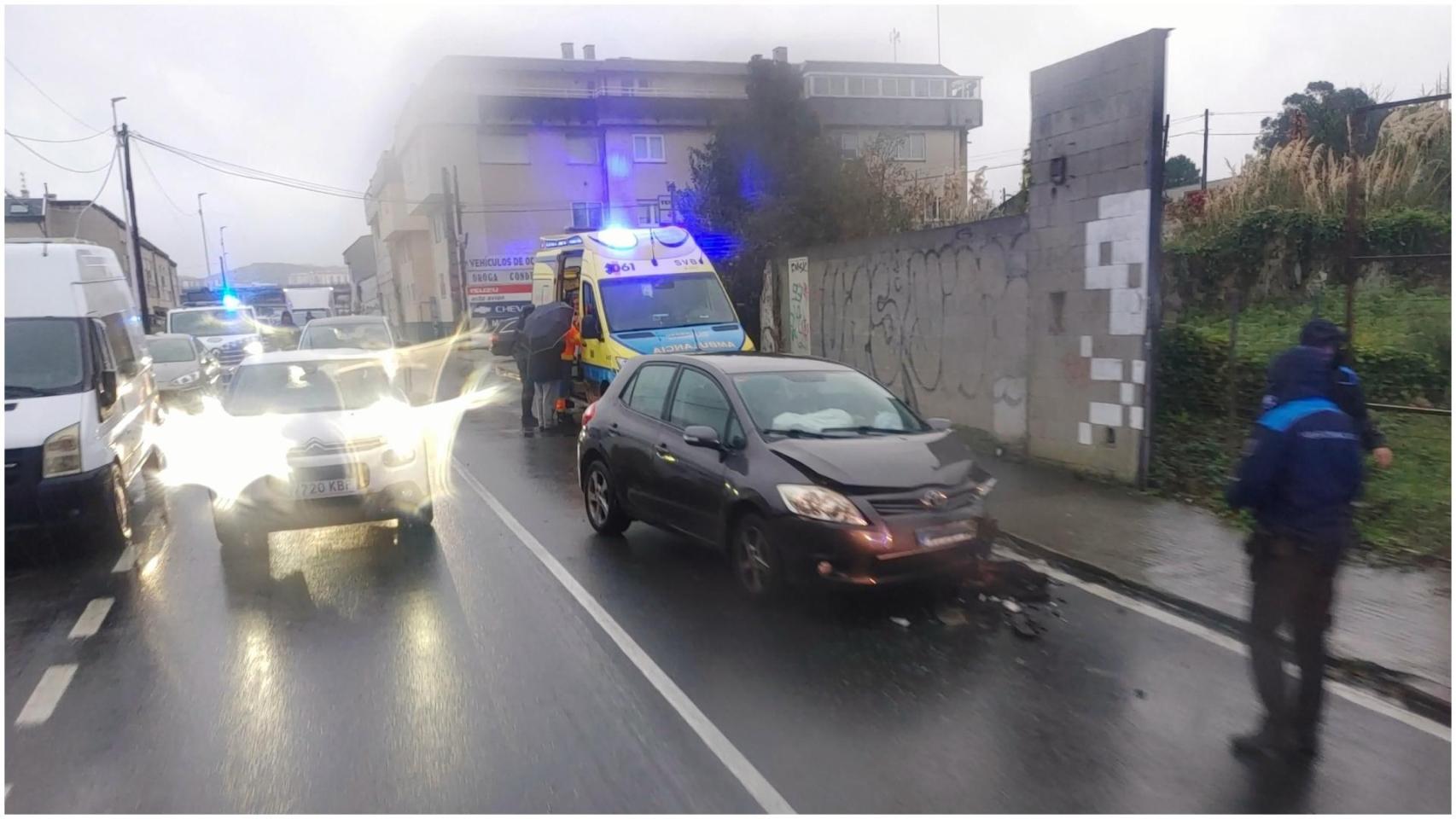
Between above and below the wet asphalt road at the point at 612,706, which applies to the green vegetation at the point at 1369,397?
above

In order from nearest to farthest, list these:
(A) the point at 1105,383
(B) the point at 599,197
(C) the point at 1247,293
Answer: (A) the point at 1105,383 < (C) the point at 1247,293 < (B) the point at 599,197

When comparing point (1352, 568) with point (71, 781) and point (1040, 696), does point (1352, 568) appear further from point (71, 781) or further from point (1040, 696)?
point (71, 781)

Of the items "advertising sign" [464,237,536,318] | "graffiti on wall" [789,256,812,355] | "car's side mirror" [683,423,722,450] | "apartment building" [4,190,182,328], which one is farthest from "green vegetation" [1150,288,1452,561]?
"advertising sign" [464,237,536,318]

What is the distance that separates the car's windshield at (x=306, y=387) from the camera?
761 cm

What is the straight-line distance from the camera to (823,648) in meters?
5.09

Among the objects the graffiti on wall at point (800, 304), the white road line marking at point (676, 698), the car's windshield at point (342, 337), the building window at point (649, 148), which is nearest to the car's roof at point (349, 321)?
the car's windshield at point (342, 337)

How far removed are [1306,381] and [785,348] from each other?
1194 centimetres

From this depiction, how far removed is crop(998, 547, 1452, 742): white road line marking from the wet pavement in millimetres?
210

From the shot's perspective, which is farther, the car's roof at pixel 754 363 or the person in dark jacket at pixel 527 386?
the person in dark jacket at pixel 527 386

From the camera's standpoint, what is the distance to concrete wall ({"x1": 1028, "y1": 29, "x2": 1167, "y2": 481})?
27.2 ft

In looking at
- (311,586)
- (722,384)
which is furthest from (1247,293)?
(311,586)

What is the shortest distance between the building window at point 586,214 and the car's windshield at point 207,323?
1729cm

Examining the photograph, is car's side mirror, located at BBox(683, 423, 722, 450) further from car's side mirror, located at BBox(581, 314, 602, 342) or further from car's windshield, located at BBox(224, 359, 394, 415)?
car's side mirror, located at BBox(581, 314, 602, 342)

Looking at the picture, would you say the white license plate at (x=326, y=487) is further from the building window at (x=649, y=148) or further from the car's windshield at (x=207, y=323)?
the building window at (x=649, y=148)
